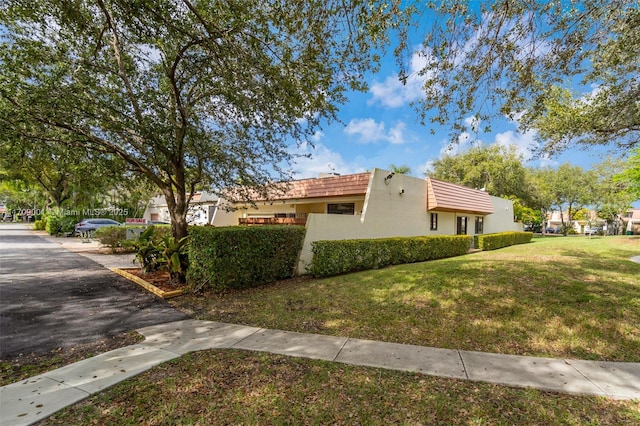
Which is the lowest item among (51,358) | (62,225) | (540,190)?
(51,358)

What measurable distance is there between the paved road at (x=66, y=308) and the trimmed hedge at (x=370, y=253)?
4.43 meters

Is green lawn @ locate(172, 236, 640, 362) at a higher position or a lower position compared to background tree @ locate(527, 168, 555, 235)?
lower

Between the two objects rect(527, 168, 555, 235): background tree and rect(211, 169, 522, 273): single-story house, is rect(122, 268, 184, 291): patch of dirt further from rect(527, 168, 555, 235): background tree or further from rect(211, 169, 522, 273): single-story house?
rect(527, 168, 555, 235): background tree

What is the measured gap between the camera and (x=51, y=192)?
2788 centimetres

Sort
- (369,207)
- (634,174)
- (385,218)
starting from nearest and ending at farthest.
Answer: (369,207)
(385,218)
(634,174)

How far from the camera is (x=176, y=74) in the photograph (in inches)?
296

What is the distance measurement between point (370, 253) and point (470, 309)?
511 cm

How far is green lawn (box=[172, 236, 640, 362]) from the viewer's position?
4.30 meters

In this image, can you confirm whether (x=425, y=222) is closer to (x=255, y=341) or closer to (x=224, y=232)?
(x=224, y=232)

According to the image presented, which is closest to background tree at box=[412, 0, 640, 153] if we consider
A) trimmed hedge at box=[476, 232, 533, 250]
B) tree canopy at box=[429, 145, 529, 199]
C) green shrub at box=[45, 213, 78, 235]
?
trimmed hedge at box=[476, 232, 533, 250]

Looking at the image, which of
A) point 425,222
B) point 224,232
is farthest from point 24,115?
point 425,222

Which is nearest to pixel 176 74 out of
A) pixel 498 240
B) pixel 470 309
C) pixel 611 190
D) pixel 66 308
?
pixel 66 308

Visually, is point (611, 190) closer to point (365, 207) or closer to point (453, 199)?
point (453, 199)

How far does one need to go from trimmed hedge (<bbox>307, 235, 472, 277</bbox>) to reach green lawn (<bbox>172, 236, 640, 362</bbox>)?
3.61 ft
